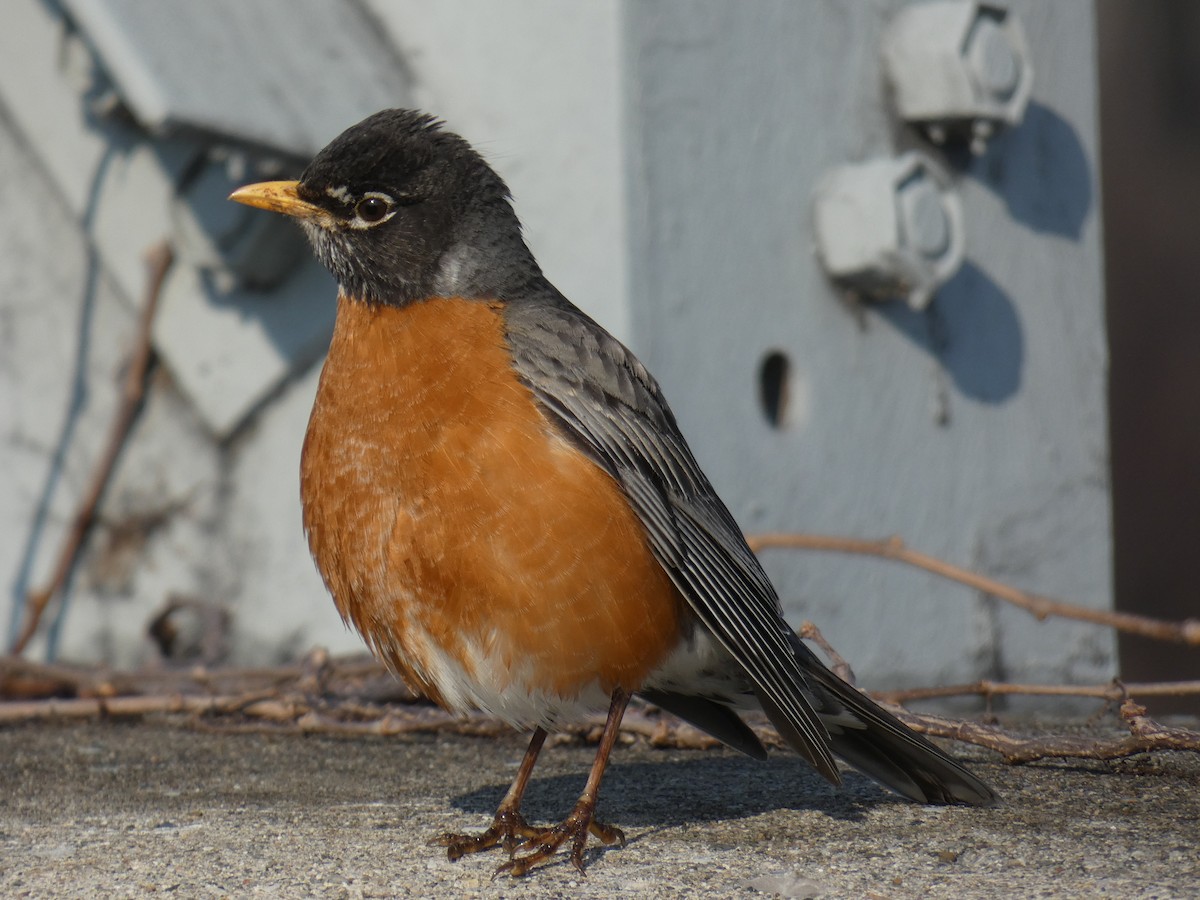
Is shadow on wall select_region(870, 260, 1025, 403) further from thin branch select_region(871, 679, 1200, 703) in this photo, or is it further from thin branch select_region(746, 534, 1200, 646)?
thin branch select_region(871, 679, 1200, 703)

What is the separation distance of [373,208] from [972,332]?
257 cm

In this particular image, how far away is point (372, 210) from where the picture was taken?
11.7ft

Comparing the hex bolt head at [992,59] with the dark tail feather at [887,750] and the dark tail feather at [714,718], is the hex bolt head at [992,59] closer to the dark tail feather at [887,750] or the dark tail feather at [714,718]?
the dark tail feather at [887,750]

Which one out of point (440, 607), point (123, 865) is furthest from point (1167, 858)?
point (123, 865)

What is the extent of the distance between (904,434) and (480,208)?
2.15m

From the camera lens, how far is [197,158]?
5.09 metres

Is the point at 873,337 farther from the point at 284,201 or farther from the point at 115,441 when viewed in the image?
the point at 115,441

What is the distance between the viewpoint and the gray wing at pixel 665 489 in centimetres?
321

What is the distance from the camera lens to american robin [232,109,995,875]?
3029 millimetres

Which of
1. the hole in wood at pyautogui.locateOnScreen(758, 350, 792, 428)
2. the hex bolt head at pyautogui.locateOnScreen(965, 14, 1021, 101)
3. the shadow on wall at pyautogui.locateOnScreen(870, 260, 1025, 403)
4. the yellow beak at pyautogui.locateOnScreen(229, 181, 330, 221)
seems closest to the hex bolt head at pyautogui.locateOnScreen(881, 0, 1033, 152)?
the hex bolt head at pyautogui.locateOnScreen(965, 14, 1021, 101)

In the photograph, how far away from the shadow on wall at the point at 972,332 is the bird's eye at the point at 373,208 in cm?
214

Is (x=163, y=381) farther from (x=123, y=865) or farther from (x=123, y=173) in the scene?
(x=123, y=865)

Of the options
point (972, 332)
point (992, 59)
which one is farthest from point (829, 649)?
point (992, 59)

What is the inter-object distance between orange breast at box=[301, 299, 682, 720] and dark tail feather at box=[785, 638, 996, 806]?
41 cm
